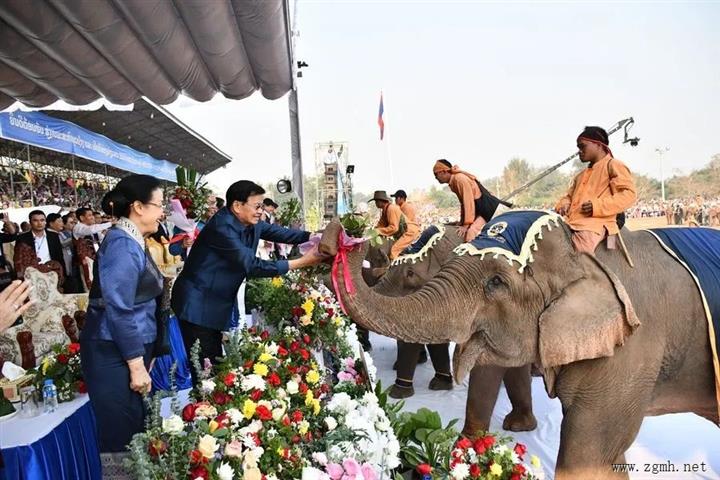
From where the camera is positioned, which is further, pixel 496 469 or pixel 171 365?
pixel 171 365

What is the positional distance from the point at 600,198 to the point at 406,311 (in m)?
1.37

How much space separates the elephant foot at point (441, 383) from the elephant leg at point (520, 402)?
117cm

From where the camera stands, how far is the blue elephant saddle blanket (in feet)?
9.38

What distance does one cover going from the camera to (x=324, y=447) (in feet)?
7.45

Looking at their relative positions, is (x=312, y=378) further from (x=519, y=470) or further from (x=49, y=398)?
(x=49, y=398)

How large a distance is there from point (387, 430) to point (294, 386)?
1.62 ft

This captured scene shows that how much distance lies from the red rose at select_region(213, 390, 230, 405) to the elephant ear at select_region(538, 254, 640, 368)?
153cm

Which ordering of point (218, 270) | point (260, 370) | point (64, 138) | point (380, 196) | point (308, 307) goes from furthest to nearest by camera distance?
point (64, 138) < point (380, 196) < point (308, 307) < point (218, 270) < point (260, 370)

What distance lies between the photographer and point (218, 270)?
3.40 m

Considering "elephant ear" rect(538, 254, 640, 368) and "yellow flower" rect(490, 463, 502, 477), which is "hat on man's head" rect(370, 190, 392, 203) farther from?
"yellow flower" rect(490, 463, 502, 477)

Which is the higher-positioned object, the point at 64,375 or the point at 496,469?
the point at 64,375

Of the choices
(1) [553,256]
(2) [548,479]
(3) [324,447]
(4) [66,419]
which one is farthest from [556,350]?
(4) [66,419]

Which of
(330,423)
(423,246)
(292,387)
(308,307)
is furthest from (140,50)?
(330,423)

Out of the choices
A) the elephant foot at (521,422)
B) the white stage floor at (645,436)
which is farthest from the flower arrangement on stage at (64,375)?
the elephant foot at (521,422)
